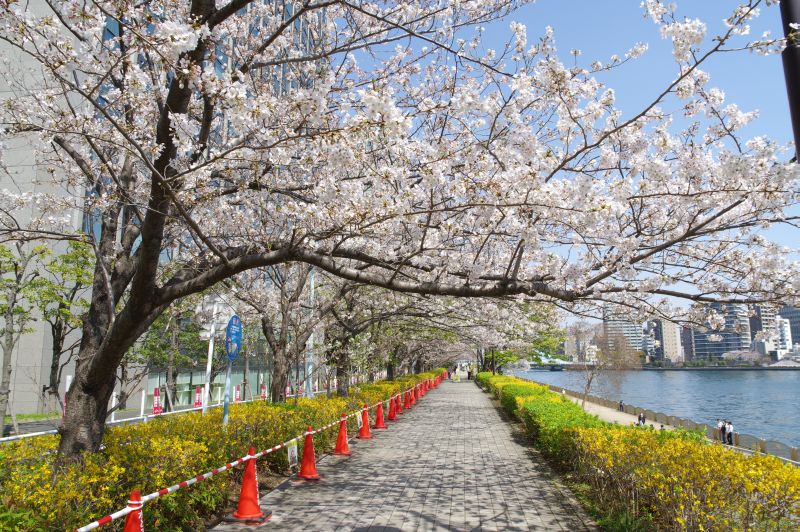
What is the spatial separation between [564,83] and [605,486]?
5.21 meters

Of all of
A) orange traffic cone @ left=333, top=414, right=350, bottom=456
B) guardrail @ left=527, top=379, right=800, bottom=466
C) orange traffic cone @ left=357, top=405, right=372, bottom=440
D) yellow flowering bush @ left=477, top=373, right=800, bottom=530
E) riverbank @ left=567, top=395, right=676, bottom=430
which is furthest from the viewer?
riverbank @ left=567, top=395, right=676, bottom=430

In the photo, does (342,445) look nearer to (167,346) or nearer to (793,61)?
(793,61)

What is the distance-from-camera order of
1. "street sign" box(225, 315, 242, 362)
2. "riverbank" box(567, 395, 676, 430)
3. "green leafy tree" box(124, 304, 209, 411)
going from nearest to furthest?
"street sign" box(225, 315, 242, 362) → "green leafy tree" box(124, 304, 209, 411) → "riverbank" box(567, 395, 676, 430)

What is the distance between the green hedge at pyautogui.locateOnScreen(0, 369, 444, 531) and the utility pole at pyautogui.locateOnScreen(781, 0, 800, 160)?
577cm

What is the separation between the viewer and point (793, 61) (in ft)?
10.4

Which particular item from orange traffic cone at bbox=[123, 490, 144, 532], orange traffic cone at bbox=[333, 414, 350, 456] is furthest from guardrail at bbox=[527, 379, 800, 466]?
orange traffic cone at bbox=[123, 490, 144, 532]

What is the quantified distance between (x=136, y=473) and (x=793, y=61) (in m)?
6.43

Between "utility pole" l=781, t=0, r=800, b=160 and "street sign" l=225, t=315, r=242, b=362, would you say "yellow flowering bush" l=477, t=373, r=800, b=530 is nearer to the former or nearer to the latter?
"utility pole" l=781, t=0, r=800, b=160

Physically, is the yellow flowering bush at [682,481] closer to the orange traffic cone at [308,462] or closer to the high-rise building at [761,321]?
the high-rise building at [761,321]

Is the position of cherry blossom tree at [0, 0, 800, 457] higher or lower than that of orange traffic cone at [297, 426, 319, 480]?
higher

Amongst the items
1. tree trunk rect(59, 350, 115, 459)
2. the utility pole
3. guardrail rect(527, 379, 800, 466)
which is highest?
the utility pole

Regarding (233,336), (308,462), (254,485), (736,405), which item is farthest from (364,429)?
(736,405)

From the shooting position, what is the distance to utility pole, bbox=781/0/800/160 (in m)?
3.08

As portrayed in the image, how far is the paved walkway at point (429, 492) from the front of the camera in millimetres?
6789
